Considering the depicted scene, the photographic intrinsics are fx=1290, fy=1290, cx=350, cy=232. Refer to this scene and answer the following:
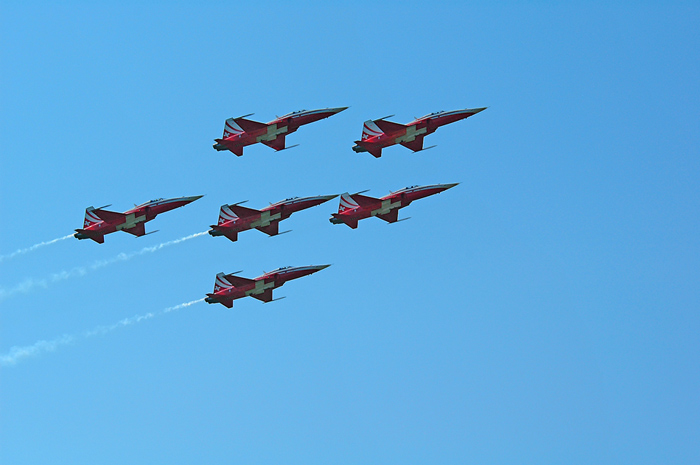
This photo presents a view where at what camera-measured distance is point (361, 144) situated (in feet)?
356

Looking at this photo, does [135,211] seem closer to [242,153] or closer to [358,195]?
[242,153]

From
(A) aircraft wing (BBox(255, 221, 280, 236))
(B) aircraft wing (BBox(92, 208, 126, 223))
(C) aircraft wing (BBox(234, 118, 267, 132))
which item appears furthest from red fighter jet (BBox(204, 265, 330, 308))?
(C) aircraft wing (BBox(234, 118, 267, 132))

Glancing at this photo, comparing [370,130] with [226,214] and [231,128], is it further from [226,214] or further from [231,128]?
[226,214]

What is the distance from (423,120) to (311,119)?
31.4 feet

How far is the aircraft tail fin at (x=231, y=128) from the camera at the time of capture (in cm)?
10938

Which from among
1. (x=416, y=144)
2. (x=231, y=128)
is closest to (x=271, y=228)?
(x=231, y=128)

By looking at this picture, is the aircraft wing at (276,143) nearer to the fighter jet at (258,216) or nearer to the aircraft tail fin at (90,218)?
the fighter jet at (258,216)

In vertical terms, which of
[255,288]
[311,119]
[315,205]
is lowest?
[255,288]

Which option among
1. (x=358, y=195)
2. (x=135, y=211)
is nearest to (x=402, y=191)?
(x=358, y=195)

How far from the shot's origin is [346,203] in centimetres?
10781

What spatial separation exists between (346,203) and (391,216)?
4.12 m

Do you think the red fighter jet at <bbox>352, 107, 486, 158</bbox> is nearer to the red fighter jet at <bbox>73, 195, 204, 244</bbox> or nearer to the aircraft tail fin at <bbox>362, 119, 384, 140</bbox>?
the aircraft tail fin at <bbox>362, 119, 384, 140</bbox>

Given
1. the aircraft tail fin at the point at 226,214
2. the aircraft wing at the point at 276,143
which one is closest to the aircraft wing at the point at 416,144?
the aircraft wing at the point at 276,143

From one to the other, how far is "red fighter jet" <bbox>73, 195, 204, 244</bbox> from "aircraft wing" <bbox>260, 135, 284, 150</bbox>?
8.63 m
